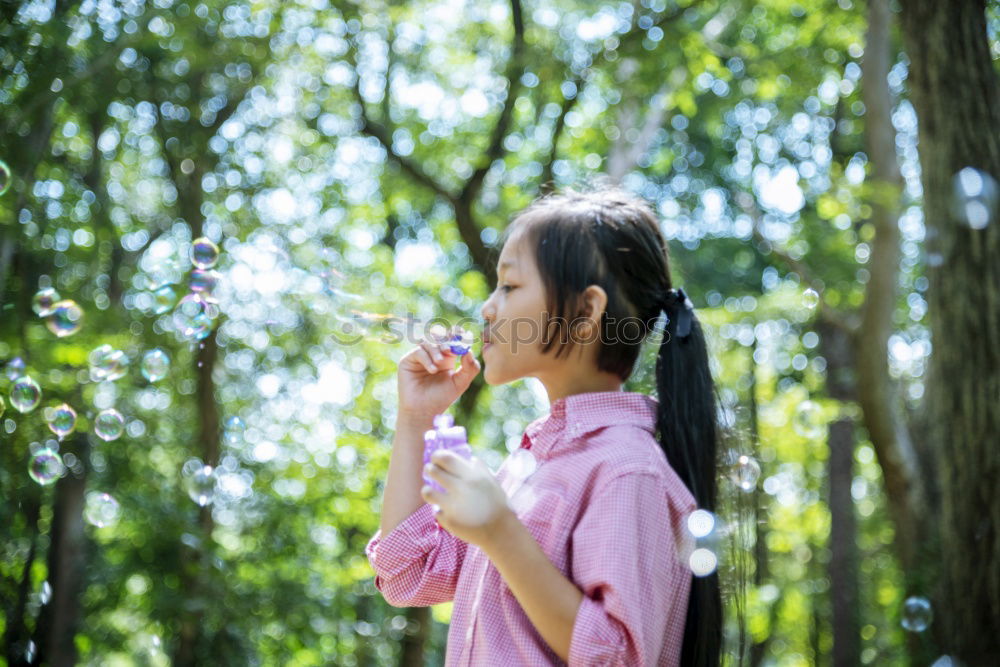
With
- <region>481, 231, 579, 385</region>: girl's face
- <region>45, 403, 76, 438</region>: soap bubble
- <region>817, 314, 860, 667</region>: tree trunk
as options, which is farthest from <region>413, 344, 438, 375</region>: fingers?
<region>817, 314, 860, 667</region>: tree trunk

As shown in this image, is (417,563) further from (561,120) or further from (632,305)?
(561,120)

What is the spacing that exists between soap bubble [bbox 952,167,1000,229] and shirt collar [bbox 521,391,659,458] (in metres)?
2.63

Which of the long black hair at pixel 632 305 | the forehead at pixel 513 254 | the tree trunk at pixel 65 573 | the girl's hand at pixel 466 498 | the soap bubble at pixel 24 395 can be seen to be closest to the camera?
the girl's hand at pixel 466 498

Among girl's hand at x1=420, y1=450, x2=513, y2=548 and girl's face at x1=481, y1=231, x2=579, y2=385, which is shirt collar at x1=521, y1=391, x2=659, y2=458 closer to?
girl's face at x1=481, y1=231, x2=579, y2=385

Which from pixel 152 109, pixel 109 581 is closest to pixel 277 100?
pixel 152 109

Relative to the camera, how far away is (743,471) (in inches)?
73.8

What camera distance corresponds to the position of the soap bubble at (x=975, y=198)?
376cm

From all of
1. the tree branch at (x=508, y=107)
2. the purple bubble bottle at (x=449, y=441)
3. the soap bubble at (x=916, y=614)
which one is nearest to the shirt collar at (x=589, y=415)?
the purple bubble bottle at (x=449, y=441)

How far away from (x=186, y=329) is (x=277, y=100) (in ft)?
18.6

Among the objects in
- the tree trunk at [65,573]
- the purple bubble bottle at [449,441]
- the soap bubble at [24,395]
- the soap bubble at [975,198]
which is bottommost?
the tree trunk at [65,573]

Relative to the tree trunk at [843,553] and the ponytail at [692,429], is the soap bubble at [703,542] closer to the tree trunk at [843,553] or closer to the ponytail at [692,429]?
the ponytail at [692,429]

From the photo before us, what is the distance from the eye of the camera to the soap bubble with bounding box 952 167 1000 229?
3.76 m

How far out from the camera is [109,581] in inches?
401

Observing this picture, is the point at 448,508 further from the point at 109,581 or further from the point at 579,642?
the point at 109,581
